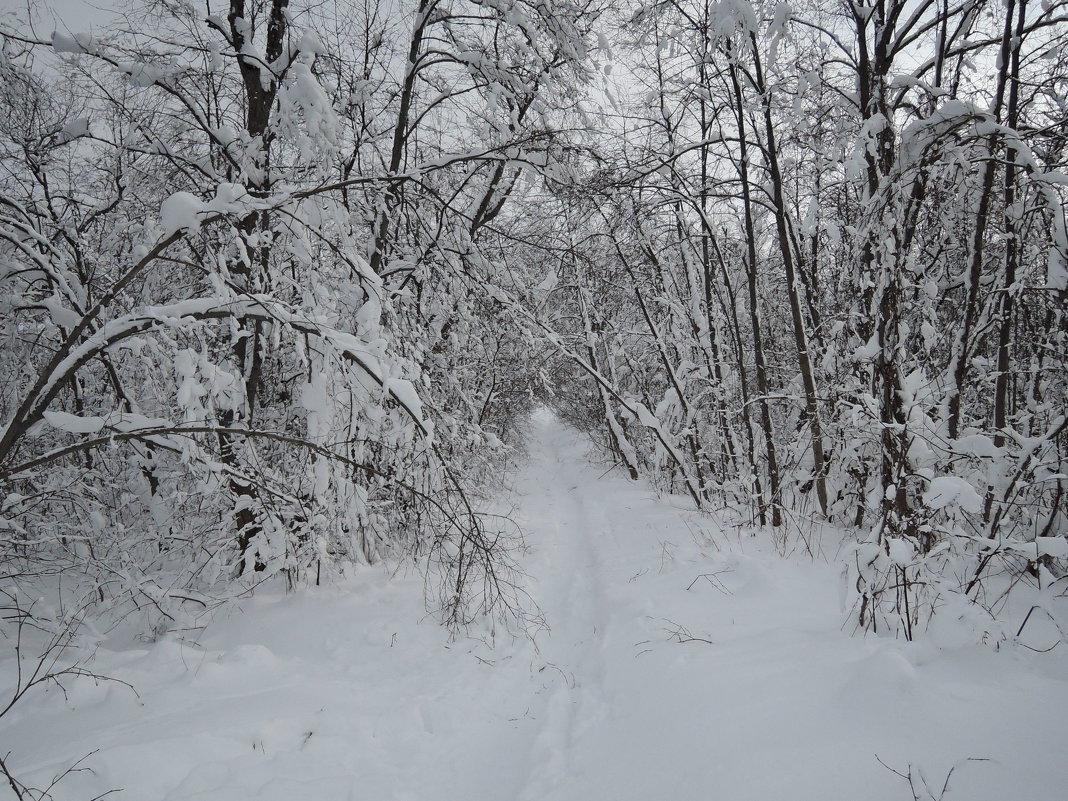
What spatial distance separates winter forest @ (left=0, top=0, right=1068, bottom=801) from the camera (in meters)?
2.50

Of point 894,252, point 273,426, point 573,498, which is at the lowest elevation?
point 573,498

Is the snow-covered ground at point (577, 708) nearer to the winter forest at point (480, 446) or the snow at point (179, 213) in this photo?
the winter forest at point (480, 446)

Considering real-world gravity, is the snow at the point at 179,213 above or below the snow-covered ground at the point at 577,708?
above

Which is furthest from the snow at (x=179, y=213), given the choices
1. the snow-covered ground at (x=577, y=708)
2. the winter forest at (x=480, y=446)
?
the snow-covered ground at (x=577, y=708)

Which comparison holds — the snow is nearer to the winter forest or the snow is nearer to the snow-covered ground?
the winter forest

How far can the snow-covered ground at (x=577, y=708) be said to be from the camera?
2123mm

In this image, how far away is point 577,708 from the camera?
3506 millimetres

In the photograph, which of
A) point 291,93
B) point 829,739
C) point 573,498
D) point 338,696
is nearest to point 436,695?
point 338,696

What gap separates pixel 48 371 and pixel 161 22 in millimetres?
4164

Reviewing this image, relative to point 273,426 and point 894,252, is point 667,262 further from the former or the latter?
point 273,426

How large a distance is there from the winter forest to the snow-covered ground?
0.02 metres

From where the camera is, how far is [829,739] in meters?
2.25

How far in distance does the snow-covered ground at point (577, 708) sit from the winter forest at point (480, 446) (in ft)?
0.08

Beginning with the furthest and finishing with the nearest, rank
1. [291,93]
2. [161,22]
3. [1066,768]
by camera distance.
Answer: [161,22]
[291,93]
[1066,768]
